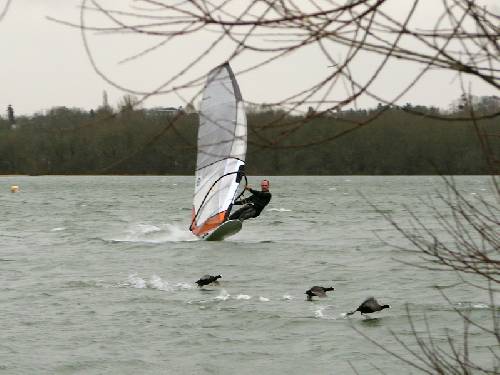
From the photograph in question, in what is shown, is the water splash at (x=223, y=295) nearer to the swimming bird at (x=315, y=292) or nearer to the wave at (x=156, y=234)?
the swimming bird at (x=315, y=292)

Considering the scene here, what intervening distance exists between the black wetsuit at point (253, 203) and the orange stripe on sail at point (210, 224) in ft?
3.77

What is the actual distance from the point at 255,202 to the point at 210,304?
6764 millimetres

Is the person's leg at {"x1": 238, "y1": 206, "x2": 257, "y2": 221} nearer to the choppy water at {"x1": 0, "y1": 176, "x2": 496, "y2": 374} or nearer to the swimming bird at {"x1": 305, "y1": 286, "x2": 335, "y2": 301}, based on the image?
the choppy water at {"x1": 0, "y1": 176, "x2": 496, "y2": 374}

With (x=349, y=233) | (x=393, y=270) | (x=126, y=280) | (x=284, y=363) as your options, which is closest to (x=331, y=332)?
(x=284, y=363)

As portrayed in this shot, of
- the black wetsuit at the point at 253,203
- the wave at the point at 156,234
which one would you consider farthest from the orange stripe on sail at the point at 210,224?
the black wetsuit at the point at 253,203

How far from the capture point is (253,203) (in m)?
25.3

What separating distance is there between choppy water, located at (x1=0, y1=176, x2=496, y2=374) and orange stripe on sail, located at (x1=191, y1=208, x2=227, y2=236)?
43 centimetres

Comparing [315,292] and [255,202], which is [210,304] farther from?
[255,202]

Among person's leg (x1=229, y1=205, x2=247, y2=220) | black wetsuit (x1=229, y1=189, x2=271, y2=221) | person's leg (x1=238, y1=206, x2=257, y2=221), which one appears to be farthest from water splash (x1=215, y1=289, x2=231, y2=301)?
person's leg (x1=229, y1=205, x2=247, y2=220)

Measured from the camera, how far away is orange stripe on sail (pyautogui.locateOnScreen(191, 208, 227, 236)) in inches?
1146

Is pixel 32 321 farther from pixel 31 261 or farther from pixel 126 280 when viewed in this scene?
pixel 31 261

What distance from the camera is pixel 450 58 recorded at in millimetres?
2658

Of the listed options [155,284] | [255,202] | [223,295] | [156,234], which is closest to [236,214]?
[255,202]

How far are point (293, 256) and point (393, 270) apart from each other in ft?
12.4
